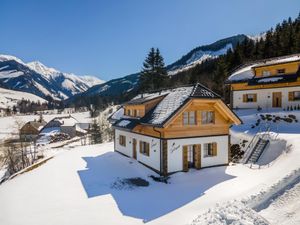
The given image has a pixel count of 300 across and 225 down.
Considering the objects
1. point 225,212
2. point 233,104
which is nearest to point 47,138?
point 233,104

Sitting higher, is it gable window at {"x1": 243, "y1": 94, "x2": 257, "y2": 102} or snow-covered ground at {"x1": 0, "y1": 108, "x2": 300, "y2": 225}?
gable window at {"x1": 243, "y1": 94, "x2": 257, "y2": 102}

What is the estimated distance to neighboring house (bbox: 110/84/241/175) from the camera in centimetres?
1830

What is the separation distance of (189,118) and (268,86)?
1857 cm

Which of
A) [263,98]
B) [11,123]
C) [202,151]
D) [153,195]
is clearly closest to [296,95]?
[263,98]

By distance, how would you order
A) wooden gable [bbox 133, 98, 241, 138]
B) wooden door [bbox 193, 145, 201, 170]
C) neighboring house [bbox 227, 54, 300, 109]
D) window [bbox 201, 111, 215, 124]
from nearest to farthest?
1. wooden gable [bbox 133, 98, 241, 138]
2. wooden door [bbox 193, 145, 201, 170]
3. window [bbox 201, 111, 215, 124]
4. neighboring house [bbox 227, 54, 300, 109]

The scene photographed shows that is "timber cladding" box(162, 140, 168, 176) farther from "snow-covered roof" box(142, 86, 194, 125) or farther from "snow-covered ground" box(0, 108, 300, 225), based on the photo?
"snow-covered roof" box(142, 86, 194, 125)

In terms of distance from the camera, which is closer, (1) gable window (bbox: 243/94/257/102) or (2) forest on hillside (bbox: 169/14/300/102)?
(1) gable window (bbox: 243/94/257/102)

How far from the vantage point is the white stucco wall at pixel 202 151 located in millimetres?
18406

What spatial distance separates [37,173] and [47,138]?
6981 cm

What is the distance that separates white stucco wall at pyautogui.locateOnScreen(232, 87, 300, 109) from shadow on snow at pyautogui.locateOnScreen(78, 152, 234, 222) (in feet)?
54.3

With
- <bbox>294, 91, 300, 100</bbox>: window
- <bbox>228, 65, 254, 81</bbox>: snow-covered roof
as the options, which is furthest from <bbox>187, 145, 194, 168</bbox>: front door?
<bbox>228, 65, 254, 81</bbox>: snow-covered roof

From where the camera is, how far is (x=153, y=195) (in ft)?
51.1

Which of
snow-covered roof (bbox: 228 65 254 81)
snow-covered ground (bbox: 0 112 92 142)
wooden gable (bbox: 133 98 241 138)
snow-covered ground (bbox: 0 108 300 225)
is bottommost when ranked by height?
snow-covered ground (bbox: 0 112 92 142)

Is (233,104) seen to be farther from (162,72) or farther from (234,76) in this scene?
(162,72)
